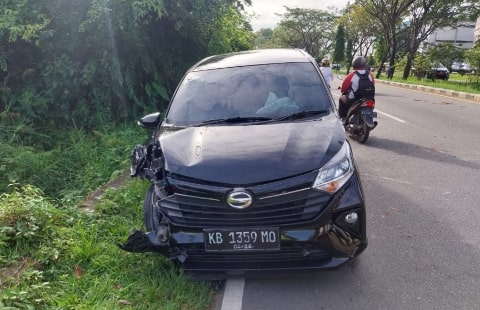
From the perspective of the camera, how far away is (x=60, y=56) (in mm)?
6387

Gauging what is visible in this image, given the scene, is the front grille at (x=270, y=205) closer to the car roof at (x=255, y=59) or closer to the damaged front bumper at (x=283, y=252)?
the damaged front bumper at (x=283, y=252)

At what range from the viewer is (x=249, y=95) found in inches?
148

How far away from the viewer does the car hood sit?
2631mm

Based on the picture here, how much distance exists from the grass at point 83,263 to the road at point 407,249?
41 cm

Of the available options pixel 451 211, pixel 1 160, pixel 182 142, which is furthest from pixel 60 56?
pixel 451 211

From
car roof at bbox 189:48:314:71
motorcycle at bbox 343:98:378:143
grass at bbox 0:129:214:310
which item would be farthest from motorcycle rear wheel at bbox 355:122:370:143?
grass at bbox 0:129:214:310

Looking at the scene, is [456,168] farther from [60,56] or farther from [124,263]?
[60,56]

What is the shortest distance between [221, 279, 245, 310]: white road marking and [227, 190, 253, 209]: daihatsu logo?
0.67 metres

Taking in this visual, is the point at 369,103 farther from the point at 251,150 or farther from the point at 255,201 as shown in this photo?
the point at 255,201

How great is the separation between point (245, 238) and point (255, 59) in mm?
2281

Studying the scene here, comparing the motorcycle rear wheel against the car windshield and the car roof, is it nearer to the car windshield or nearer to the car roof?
the car roof

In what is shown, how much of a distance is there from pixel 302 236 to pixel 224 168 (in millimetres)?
667

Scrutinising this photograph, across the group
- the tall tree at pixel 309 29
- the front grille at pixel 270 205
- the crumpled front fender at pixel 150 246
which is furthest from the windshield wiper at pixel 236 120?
the tall tree at pixel 309 29

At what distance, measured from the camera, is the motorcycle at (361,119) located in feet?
22.3
